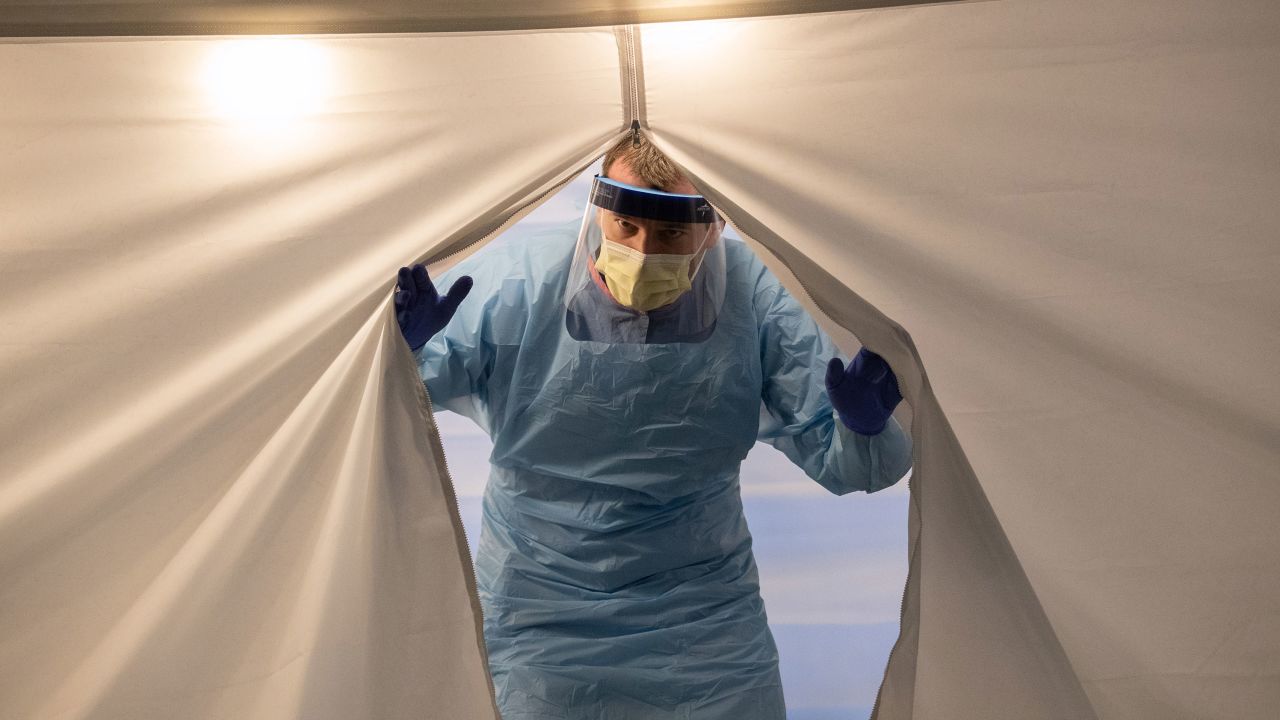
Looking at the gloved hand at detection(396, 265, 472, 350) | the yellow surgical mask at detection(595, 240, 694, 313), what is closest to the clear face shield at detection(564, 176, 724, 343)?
the yellow surgical mask at detection(595, 240, 694, 313)

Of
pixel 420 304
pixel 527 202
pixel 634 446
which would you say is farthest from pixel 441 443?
pixel 634 446

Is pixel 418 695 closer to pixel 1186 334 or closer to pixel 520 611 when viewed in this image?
pixel 520 611

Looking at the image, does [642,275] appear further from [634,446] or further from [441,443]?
[441,443]

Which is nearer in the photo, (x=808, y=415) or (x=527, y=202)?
(x=527, y=202)

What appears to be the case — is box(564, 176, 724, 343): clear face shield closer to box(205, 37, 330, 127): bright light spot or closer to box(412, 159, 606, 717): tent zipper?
box(412, 159, 606, 717): tent zipper

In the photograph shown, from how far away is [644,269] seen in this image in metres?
1.74

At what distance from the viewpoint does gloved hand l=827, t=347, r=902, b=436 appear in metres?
1.59

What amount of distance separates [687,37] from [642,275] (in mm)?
440

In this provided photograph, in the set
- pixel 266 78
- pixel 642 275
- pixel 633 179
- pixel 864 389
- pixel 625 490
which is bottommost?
pixel 625 490

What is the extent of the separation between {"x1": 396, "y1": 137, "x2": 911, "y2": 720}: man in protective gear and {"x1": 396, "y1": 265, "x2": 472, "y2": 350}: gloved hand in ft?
0.80

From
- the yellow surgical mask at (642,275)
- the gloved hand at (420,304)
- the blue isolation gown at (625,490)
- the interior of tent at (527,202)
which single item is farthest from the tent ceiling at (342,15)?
the blue isolation gown at (625,490)

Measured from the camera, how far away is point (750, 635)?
1.84 m

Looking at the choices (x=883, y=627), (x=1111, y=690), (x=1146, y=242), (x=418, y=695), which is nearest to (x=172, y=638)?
(x=418, y=695)

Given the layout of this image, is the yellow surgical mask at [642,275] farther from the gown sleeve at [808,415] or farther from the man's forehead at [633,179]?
the gown sleeve at [808,415]
